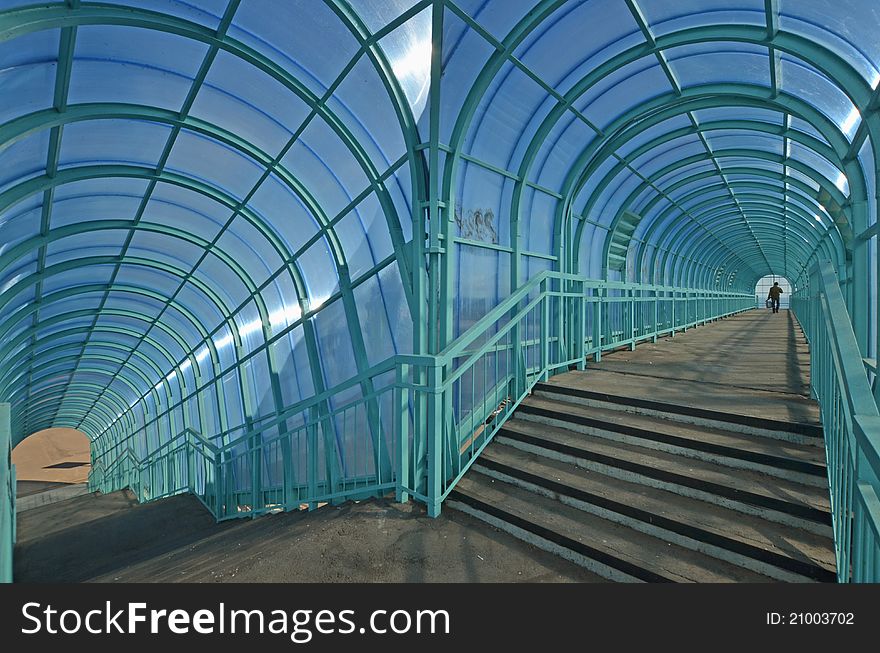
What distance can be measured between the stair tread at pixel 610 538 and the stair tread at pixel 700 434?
1210mm

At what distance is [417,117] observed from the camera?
20.1ft

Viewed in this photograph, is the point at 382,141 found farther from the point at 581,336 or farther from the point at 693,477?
the point at 693,477

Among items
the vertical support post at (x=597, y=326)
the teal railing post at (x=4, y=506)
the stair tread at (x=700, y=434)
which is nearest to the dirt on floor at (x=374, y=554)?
the teal railing post at (x=4, y=506)

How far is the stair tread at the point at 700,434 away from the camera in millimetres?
3988

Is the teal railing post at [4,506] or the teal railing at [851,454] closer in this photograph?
the teal railing at [851,454]

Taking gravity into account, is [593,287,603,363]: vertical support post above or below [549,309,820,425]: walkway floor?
above

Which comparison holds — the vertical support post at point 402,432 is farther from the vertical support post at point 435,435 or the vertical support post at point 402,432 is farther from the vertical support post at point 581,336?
the vertical support post at point 581,336

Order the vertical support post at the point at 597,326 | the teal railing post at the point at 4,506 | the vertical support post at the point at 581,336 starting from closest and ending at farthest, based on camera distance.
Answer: the teal railing post at the point at 4,506 < the vertical support post at the point at 581,336 < the vertical support post at the point at 597,326

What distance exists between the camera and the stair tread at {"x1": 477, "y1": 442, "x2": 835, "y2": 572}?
3.18m

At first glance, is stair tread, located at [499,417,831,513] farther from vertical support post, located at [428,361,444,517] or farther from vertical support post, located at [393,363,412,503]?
vertical support post, located at [393,363,412,503]

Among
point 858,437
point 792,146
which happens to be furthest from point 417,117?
point 792,146

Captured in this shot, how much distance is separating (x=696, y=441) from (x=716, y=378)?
2.38 m

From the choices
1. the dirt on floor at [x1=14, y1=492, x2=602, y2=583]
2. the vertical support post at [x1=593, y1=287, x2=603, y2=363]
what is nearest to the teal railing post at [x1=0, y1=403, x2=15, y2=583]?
the dirt on floor at [x1=14, y1=492, x2=602, y2=583]
